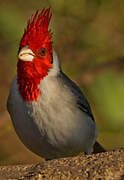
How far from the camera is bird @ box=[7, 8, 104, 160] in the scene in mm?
3252

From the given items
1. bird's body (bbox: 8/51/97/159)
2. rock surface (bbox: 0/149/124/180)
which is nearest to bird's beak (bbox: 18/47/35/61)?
bird's body (bbox: 8/51/97/159)

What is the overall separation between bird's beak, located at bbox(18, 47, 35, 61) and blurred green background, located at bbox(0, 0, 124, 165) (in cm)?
71

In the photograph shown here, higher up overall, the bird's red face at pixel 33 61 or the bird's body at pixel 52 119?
the bird's red face at pixel 33 61

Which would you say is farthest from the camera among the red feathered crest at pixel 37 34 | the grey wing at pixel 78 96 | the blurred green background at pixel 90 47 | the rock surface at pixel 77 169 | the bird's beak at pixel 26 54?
the blurred green background at pixel 90 47

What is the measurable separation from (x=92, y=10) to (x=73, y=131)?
4.64 feet

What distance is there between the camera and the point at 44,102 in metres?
3.25

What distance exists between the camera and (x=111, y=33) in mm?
4613

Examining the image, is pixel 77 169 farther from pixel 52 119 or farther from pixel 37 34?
pixel 37 34

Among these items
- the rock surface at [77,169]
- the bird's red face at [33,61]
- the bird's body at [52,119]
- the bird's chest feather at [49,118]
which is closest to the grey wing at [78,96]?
the bird's body at [52,119]

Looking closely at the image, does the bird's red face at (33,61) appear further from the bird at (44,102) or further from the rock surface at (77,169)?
the rock surface at (77,169)

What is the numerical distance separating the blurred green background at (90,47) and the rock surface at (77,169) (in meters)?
1.56

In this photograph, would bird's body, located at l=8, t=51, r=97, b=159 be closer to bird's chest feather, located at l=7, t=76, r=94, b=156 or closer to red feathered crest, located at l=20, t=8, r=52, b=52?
bird's chest feather, located at l=7, t=76, r=94, b=156

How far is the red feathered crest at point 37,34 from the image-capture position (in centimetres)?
338

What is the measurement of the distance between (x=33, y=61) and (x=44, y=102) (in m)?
0.34
